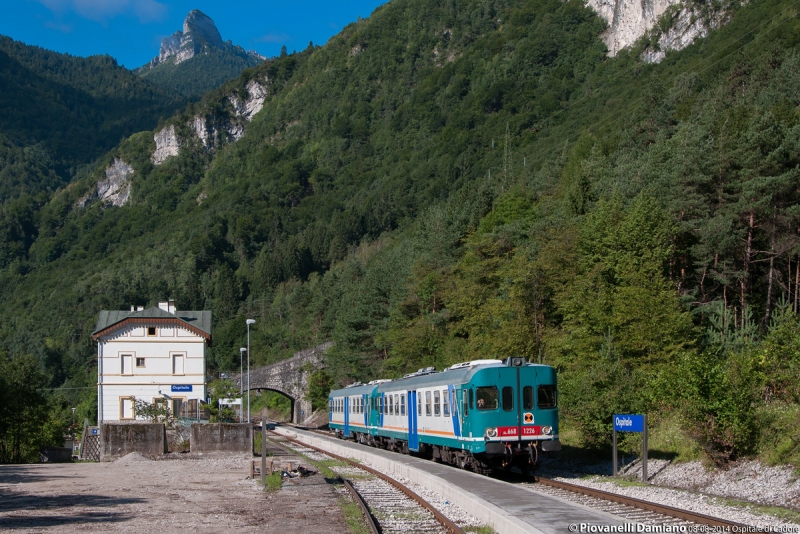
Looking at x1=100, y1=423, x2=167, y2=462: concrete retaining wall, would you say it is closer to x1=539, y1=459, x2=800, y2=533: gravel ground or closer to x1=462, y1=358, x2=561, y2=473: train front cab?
x1=462, y1=358, x2=561, y2=473: train front cab

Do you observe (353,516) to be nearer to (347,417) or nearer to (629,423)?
(629,423)

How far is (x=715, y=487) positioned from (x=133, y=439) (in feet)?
81.8

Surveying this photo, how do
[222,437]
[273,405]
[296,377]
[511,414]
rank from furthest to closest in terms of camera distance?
[273,405] → [296,377] → [222,437] → [511,414]

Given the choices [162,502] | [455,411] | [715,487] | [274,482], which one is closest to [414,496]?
[274,482]

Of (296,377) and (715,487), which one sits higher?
(296,377)

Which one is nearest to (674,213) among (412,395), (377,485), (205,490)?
(412,395)

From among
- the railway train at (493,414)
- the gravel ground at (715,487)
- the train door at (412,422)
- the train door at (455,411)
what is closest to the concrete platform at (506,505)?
the railway train at (493,414)

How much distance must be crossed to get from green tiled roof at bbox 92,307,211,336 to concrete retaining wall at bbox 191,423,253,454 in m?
25.8

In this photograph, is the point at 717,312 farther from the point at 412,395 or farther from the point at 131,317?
the point at 131,317

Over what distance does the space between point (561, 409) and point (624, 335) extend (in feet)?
36.8

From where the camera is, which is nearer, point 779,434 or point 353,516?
point 353,516

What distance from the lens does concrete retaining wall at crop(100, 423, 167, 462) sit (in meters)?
36.0

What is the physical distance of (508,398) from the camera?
24.1 m

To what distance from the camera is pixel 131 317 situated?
197 feet
